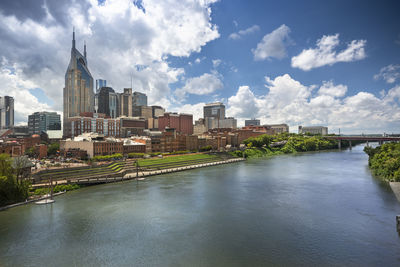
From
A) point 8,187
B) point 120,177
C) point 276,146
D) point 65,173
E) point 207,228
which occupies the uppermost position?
point 276,146

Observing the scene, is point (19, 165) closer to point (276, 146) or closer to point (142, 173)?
point (142, 173)

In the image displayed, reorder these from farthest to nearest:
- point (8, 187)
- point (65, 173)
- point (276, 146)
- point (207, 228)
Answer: point (276, 146), point (65, 173), point (8, 187), point (207, 228)

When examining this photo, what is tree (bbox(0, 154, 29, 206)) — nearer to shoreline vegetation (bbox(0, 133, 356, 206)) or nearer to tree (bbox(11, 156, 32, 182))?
shoreline vegetation (bbox(0, 133, 356, 206))

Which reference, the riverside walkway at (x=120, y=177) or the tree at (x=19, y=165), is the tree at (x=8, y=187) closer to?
the tree at (x=19, y=165)

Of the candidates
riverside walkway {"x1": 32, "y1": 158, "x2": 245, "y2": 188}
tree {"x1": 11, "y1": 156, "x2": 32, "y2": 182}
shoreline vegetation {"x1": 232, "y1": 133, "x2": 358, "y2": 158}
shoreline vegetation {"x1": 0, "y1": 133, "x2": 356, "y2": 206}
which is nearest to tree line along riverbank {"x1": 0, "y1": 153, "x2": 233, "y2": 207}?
shoreline vegetation {"x1": 0, "y1": 133, "x2": 356, "y2": 206}

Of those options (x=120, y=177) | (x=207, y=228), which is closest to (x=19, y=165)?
(x=120, y=177)

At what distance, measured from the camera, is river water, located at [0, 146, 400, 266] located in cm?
2177

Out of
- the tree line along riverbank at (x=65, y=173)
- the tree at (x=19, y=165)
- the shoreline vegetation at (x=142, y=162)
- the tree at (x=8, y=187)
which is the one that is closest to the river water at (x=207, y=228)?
the tree at (x=8, y=187)

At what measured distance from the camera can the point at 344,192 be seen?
144 ft

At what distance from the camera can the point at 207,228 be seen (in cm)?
2816

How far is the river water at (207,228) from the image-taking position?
2177 cm

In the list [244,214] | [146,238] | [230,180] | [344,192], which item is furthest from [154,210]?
[344,192]

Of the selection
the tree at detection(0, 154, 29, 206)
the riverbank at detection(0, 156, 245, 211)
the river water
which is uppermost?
the tree at detection(0, 154, 29, 206)

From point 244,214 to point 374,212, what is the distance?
17.9 metres
